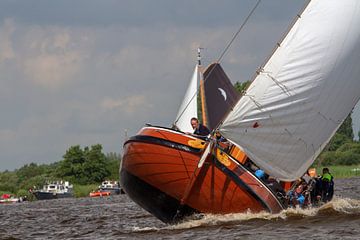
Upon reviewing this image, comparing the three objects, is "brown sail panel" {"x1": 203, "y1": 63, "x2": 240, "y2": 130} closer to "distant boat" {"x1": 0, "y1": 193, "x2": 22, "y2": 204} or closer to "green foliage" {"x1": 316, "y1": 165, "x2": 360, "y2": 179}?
"green foliage" {"x1": 316, "y1": 165, "x2": 360, "y2": 179}

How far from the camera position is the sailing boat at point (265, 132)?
25.5 meters

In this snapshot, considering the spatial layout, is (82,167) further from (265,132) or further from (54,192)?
(265,132)

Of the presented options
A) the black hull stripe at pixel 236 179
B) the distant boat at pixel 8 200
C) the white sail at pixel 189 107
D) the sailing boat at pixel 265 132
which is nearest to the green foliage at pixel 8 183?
the distant boat at pixel 8 200

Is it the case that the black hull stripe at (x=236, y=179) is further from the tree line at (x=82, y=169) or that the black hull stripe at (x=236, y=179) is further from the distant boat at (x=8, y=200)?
the tree line at (x=82, y=169)

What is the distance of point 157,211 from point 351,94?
6562mm

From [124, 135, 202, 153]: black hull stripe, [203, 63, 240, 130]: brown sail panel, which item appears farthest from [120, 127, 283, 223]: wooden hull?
[203, 63, 240, 130]: brown sail panel

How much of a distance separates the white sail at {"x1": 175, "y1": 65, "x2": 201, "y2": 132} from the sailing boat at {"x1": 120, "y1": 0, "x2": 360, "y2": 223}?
950 centimetres

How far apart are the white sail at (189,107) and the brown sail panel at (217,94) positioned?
0.83 metres

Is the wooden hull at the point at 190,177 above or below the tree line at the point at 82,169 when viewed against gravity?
below

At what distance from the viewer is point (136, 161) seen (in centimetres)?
2616

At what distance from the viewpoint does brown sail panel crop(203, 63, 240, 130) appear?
39.2 meters

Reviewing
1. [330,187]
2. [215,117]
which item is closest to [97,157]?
[215,117]

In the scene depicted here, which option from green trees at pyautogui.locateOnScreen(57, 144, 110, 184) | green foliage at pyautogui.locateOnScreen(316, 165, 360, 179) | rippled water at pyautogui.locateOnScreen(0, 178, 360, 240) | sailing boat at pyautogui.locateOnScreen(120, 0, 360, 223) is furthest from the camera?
green trees at pyautogui.locateOnScreen(57, 144, 110, 184)

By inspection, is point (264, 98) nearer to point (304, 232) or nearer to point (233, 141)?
point (233, 141)
